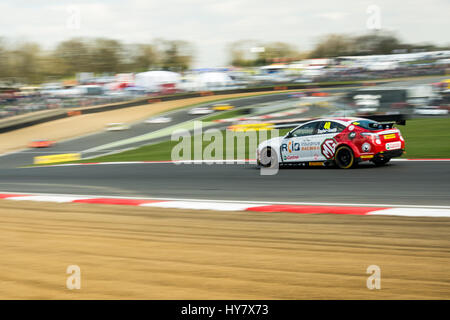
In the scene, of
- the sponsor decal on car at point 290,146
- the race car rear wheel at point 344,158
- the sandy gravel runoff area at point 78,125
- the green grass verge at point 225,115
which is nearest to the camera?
the race car rear wheel at point 344,158

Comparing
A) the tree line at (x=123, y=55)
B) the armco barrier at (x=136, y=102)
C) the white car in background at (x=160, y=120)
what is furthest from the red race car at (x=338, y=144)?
the tree line at (x=123, y=55)

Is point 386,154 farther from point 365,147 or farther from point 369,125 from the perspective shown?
point 369,125

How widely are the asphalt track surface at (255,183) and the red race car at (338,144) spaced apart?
0.30 m

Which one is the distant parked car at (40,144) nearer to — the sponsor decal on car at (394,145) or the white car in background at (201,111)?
the white car in background at (201,111)

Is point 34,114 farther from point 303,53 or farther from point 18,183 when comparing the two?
point 303,53

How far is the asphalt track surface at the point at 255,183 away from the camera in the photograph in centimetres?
834

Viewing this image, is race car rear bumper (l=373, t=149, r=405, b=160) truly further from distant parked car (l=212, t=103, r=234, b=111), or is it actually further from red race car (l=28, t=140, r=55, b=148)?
distant parked car (l=212, t=103, r=234, b=111)

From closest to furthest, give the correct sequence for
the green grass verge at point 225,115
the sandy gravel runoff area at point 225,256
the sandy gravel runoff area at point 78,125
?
the sandy gravel runoff area at point 225,256, the sandy gravel runoff area at point 78,125, the green grass verge at point 225,115

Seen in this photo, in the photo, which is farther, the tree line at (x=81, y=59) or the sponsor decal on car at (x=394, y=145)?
the tree line at (x=81, y=59)

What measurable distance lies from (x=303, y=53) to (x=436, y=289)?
10091 cm

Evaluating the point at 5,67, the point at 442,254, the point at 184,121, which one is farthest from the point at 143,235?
the point at 5,67

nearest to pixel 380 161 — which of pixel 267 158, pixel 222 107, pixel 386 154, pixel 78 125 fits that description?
pixel 386 154

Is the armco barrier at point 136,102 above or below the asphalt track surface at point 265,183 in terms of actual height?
above

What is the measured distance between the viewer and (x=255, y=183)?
10477mm
